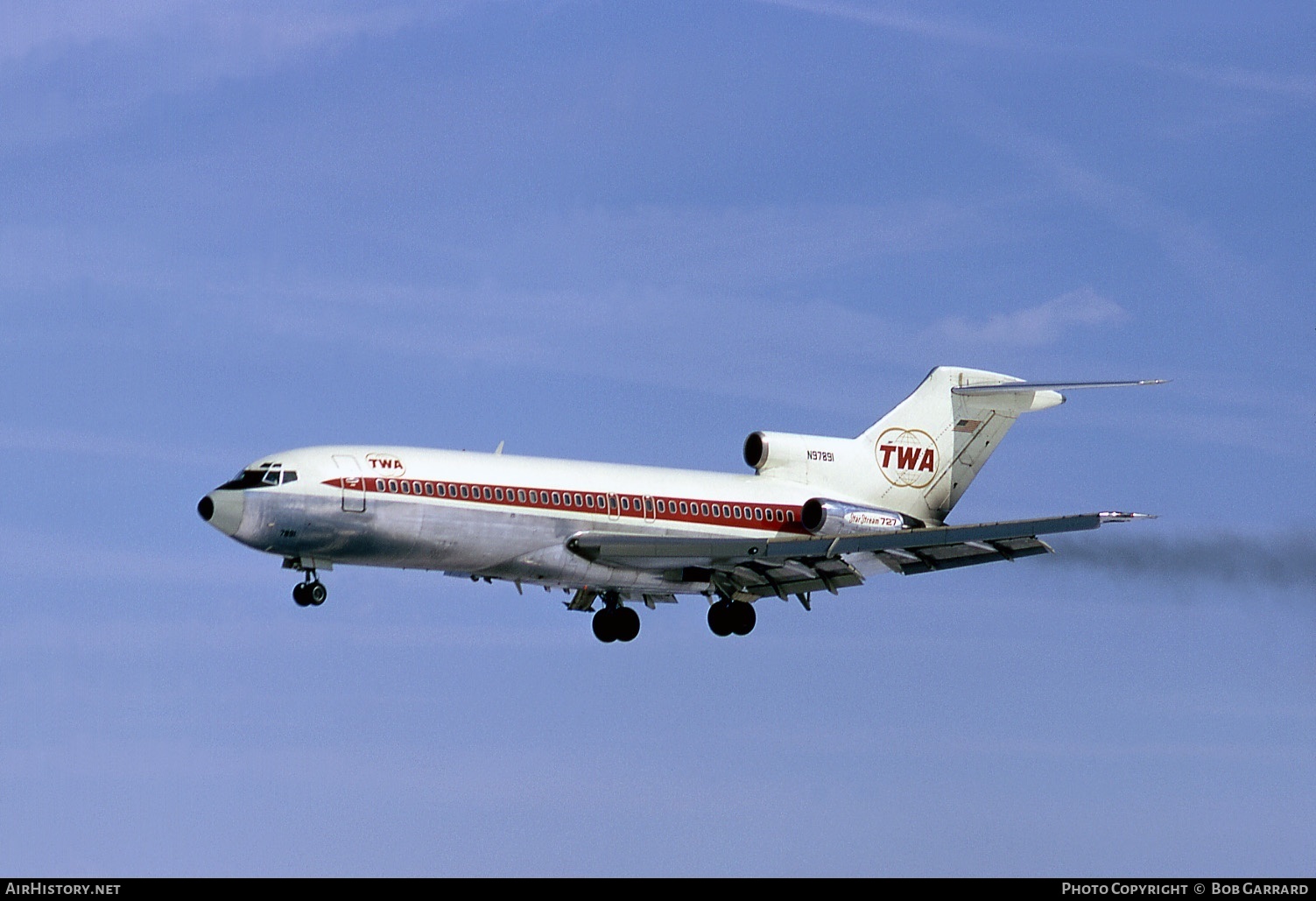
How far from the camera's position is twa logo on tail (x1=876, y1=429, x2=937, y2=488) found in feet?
175

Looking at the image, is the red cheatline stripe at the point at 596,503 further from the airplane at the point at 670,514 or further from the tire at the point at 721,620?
the tire at the point at 721,620

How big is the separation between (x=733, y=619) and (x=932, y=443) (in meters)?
8.81

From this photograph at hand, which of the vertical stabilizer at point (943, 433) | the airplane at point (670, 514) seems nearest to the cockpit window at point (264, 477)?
the airplane at point (670, 514)

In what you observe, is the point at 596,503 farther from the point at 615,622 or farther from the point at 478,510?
the point at 615,622

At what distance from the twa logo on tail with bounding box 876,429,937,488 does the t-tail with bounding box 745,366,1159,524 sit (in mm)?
24

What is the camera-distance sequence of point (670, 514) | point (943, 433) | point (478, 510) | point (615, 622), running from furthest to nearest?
1. point (943, 433)
2. point (615, 622)
3. point (670, 514)
4. point (478, 510)

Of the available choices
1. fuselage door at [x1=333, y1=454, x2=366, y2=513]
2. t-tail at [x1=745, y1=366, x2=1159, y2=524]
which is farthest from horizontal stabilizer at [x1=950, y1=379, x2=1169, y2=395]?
fuselage door at [x1=333, y1=454, x2=366, y2=513]

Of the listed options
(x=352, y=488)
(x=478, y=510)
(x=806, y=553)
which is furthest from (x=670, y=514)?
(x=352, y=488)

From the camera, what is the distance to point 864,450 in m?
53.2

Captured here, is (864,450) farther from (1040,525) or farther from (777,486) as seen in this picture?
(1040,525)

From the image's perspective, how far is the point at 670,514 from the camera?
4825 centimetres
